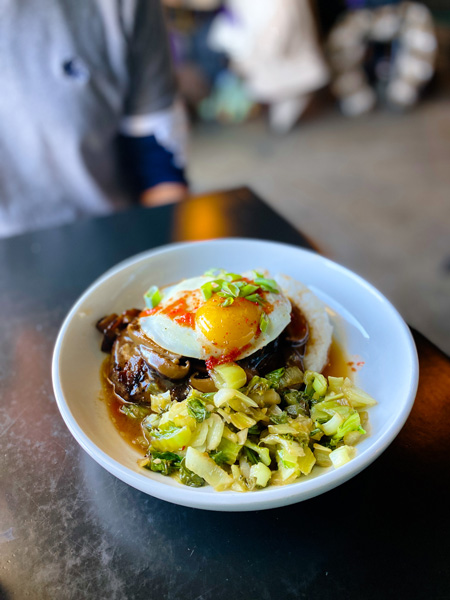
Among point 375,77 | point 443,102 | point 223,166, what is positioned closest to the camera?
point 223,166

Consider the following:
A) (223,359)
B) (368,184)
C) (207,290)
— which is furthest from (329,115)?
(223,359)

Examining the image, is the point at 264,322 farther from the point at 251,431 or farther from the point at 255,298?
the point at 251,431

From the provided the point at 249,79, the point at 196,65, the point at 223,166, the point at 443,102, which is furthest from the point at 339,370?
the point at 443,102

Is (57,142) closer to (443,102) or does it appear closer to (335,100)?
(335,100)

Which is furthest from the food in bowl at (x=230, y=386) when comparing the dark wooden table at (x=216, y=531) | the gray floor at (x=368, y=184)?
the gray floor at (x=368, y=184)

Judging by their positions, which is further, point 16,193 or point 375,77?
point 375,77
